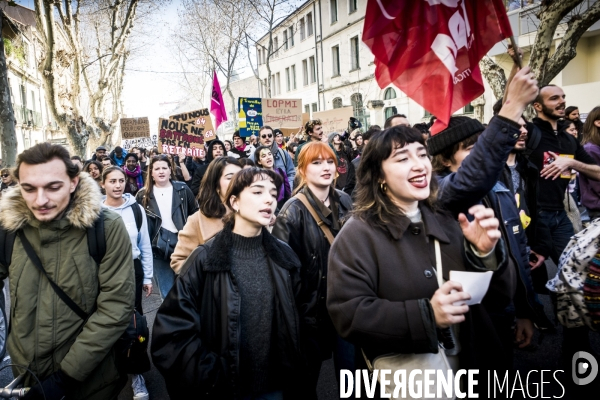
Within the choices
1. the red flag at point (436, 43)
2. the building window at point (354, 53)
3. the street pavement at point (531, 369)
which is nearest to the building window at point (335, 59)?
the building window at point (354, 53)

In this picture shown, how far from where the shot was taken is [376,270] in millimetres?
1937

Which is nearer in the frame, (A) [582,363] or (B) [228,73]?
(A) [582,363]

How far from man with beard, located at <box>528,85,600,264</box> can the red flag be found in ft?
6.40

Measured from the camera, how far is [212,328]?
2412 mm

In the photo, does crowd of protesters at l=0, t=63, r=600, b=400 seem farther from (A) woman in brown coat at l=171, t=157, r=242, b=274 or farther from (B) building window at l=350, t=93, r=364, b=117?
(B) building window at l=350, t=93, r=364, b=117

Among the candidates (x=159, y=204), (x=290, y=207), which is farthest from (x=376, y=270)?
(x=159, y=204)

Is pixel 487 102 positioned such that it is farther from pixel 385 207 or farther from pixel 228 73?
pixel 385 207

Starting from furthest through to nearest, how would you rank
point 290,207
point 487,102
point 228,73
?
point 228,73, point 487,102, point 290,207

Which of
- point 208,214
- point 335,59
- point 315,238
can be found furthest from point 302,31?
point 315,238

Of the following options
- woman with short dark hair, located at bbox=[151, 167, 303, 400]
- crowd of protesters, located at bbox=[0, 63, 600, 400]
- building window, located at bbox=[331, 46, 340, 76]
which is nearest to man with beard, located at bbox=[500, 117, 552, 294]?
crowd of protesters, located at bbox=[0, 63, 600, 400]

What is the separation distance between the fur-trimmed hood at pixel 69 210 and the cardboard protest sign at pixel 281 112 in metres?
12.9

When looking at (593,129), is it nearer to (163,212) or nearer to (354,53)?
(163,212)

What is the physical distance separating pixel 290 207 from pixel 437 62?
1.45 metres

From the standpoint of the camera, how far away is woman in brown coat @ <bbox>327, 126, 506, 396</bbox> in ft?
5.76
